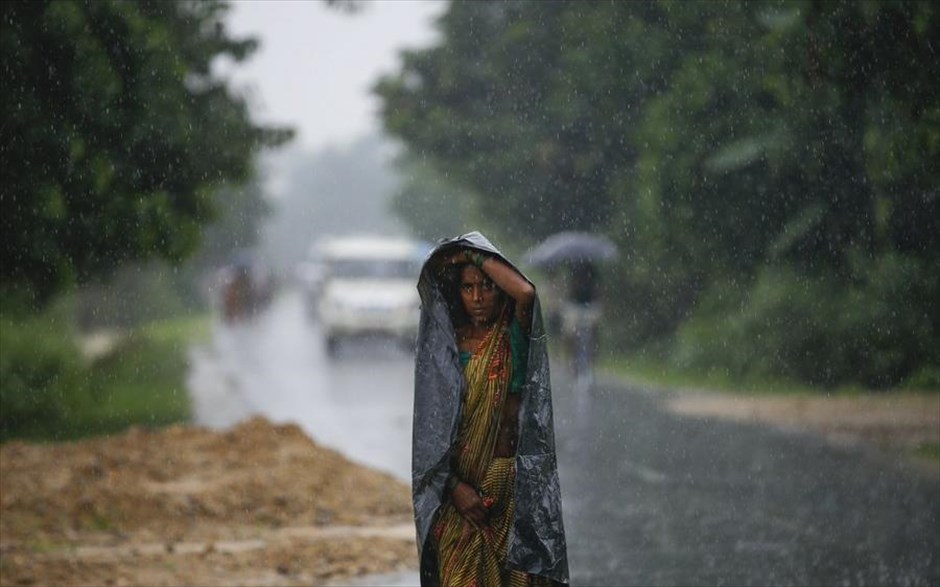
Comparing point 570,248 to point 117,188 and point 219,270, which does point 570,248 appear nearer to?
point 117,188

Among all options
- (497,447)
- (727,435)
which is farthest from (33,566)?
(727,435)

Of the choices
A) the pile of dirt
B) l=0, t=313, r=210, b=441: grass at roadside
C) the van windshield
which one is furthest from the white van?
the pile of dirt

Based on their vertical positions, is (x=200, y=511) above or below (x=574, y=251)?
below

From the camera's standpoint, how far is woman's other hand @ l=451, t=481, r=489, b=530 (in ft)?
16.6

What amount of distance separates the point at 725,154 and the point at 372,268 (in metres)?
12.3

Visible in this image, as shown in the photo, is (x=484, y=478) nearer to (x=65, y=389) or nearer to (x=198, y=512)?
(x=198, y=512)

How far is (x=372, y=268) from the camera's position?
30391 mm

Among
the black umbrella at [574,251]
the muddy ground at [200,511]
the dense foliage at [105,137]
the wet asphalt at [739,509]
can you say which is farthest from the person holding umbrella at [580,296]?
the muddy ground at [200,511]

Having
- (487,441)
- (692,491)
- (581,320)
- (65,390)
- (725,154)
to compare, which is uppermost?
(725,154)

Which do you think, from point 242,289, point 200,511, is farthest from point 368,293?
point 242,289

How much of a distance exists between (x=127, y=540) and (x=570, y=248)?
13306 millimetres

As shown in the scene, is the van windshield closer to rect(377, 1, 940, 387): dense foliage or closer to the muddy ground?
rect(377, 1, 940, 387): dense foliage

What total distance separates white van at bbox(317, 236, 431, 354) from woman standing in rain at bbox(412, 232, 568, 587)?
23.3 meters

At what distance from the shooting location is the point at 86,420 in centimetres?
1619
